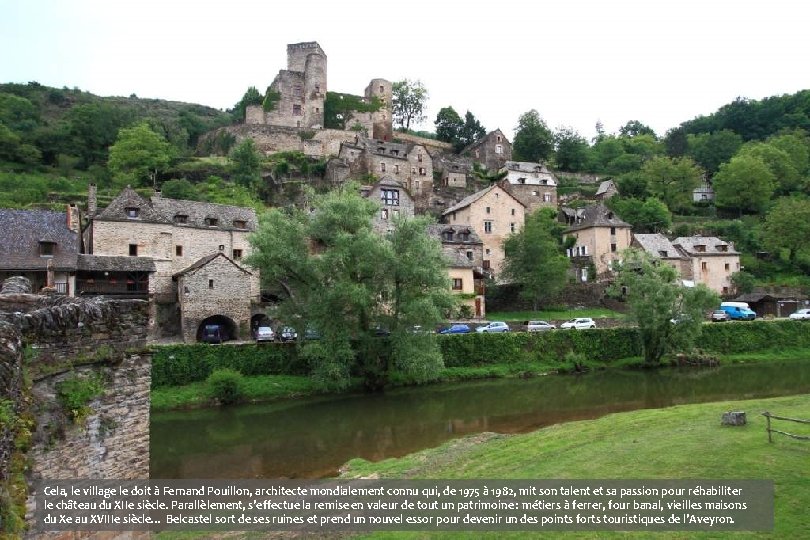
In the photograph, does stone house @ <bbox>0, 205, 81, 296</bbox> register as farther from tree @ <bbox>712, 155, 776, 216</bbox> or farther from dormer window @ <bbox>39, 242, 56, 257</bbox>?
tree @ <bbox>712, 155, 776, 216</bbox>

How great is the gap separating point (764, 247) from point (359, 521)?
6383 cm

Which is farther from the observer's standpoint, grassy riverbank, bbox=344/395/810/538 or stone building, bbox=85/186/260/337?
stone building, bbox=85/186/260/337

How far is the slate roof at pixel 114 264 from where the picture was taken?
108 feet

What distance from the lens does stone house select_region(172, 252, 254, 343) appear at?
111 ft

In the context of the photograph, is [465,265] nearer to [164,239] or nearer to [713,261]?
[164,239]

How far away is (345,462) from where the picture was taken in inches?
657

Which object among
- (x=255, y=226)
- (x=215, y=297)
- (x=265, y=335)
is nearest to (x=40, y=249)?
(x=215, y=297)

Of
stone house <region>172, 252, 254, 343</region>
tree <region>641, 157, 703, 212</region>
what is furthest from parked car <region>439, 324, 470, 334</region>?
tree <region>641, 157, 703, 212</region>

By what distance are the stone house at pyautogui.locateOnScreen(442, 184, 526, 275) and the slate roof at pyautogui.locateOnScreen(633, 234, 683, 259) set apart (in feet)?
40.5

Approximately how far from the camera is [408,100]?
93.0 m

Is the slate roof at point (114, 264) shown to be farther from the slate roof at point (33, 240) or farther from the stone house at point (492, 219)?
the stone house at point (492, 219)

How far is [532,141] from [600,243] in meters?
32.0

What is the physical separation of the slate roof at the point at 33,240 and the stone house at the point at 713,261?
2139 inches

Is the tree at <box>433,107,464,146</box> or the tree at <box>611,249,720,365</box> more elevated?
the tree at <box>433,107,464,146</box>
